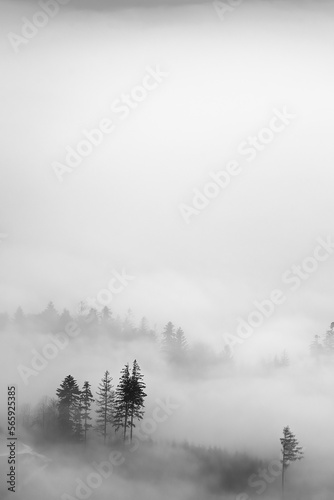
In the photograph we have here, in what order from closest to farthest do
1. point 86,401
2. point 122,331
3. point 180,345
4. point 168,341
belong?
point 86,401 < point 168,341 < point 180,345 < point 122,331

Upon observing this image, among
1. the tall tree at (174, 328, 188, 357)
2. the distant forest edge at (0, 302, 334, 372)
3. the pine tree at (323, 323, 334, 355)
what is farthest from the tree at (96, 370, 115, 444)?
the pine tree at (323, 323, 334, 355)

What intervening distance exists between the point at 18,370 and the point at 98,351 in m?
17.2

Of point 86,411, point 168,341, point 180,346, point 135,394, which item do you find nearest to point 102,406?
point 86,411

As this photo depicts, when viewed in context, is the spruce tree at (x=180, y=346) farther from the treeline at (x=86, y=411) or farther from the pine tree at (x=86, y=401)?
the pine tree at (x=86, y=401)

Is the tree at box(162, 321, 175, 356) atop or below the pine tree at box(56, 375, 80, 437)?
atop

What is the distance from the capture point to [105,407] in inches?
4419

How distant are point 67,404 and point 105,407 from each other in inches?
240

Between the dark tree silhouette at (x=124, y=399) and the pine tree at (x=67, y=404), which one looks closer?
the dark tree silhouette at (x=124, y=399)

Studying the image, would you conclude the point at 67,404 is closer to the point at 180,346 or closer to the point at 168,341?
the point at 168,341

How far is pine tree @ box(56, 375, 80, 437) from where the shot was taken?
362 feet

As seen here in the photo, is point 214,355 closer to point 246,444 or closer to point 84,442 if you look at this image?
point 246,444

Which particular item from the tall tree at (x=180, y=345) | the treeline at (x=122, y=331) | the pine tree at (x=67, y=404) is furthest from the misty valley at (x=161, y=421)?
the treeline at (x=122, y=331)

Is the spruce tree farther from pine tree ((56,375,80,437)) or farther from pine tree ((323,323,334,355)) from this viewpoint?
pine tree ((56,375,80,437))

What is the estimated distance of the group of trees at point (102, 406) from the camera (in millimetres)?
108312
